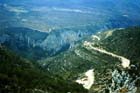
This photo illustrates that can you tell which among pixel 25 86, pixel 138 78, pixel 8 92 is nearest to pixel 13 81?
pixel 25 86

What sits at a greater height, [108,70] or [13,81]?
[13,81]

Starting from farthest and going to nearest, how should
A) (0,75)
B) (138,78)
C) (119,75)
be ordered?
(138,78), (119,75), (0,75)

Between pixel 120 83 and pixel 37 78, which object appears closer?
pixel 120 83

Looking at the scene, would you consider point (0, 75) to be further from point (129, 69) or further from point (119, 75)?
point (129, 69)

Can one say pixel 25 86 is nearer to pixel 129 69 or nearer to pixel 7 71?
pixel 7 71

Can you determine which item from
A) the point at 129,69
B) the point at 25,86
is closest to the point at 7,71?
the point at 25,86

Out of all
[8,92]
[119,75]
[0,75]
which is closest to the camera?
[8,92]
